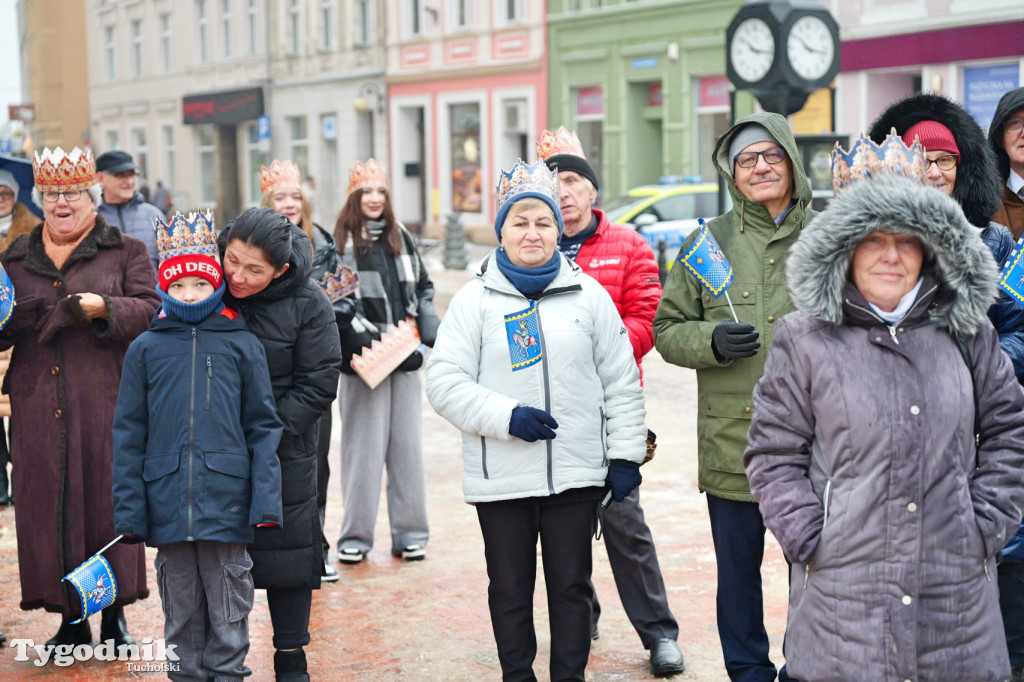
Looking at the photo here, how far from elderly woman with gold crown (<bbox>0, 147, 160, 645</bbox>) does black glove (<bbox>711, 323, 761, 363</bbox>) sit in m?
2.32

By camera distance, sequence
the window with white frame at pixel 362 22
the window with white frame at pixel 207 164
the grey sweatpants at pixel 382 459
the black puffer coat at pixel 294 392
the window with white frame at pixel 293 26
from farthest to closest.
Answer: the window with white frame at pixel 207 164, the window with white frame at pixel 293 26, the window with white frame at pixel 362 22, the grey sweatpants at pixel 382 459, the black puffer coat at pixel 294 392

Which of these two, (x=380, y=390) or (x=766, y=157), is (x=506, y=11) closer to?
(x=380, y=390)

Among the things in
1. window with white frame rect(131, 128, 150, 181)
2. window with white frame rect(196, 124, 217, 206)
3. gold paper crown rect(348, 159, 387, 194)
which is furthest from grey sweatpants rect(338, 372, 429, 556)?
window with white frame rect(131, 128, 150, 181)

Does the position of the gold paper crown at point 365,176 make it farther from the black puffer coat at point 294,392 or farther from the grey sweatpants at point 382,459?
the black puffer coat at point 294,392

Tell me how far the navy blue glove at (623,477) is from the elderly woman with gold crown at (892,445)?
2.89 ft

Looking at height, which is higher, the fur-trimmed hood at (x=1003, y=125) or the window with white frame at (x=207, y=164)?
the window with white frame at (x=207, y=164)

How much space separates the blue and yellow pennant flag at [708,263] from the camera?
4.76m

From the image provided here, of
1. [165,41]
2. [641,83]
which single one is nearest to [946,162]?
[641,83]

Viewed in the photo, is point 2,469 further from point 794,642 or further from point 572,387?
point 794,642

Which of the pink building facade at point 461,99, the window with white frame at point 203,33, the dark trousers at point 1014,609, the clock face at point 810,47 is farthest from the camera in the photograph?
the window with white frame at point 203,33

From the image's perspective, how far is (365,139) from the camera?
124ft

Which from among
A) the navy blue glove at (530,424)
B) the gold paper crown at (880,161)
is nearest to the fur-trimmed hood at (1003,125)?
the gold paper crown at (880,161)

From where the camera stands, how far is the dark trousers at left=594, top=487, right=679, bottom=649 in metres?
5.34

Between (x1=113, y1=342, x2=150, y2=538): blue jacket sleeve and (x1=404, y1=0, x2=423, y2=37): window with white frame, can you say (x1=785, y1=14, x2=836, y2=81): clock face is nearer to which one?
(x1=113, y1=342, x2=150, y2=538): blue jacket sleeve
